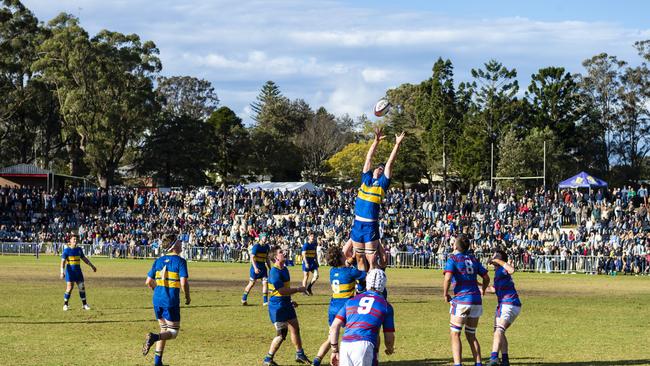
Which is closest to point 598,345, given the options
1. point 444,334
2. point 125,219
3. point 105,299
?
point 444,334

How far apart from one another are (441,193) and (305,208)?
10.4 metres

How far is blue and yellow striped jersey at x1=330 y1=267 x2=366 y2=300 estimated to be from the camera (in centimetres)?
1433

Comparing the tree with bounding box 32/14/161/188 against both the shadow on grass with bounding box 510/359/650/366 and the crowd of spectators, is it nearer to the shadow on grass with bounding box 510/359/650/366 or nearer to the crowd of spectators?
the crowd of spectators

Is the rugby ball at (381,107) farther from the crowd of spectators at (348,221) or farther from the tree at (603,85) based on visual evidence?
the tree at (603,85)

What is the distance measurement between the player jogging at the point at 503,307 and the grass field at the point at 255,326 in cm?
93

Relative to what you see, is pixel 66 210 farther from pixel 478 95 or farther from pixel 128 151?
pixel 478 95

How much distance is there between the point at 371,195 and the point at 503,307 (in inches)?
119

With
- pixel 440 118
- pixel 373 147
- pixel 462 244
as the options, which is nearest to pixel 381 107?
pixel 373 147

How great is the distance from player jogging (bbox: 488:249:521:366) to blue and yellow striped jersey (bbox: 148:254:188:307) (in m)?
5.45

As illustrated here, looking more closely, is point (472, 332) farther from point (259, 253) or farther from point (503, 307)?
point (259, 253)

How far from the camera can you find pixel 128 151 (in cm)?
10350

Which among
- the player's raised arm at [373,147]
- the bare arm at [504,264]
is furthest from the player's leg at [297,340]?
the bare arm at [504,264]

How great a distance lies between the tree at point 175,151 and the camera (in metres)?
99.8

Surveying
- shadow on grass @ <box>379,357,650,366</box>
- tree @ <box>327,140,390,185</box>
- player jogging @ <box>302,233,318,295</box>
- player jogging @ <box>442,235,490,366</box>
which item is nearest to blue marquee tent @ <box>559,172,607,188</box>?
player jogging @ <box>302,233,318,295</box>
